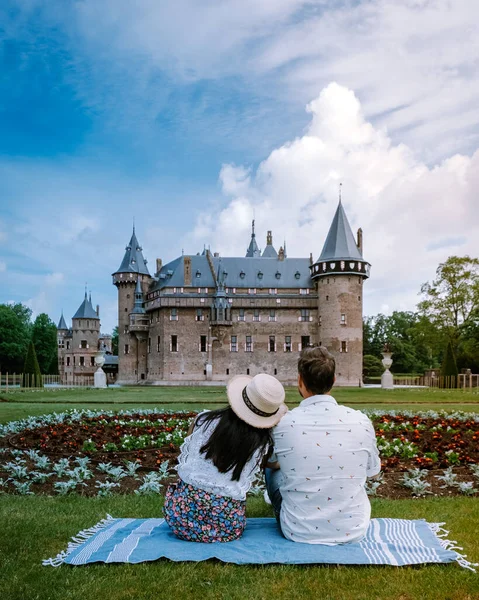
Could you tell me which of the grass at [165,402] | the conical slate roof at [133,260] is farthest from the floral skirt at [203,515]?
the conical slate roof at [133,260]

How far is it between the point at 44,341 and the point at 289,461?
263 ft

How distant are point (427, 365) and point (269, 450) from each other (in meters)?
83.2

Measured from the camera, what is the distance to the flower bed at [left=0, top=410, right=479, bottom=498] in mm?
7617

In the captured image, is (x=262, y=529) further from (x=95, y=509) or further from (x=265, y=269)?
(x=265, y=269)

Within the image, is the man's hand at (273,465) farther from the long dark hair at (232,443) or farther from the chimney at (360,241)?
the chimney at (360,241)

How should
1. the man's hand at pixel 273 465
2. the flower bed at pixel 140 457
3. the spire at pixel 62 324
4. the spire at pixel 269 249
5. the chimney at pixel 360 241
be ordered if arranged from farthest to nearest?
the spire at pixel 62 324 → the spire at pixel 269 249 → the chimney at pixel 360 241 → the flower bed at pixel 140 457 → the man's hand at pixel 273 465

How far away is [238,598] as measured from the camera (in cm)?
408

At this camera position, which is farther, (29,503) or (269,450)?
(29,503)

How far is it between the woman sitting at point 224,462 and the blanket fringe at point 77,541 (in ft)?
2.63

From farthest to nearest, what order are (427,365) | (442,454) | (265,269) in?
1. (427,365)
2. (265,269)
3. (442,454)

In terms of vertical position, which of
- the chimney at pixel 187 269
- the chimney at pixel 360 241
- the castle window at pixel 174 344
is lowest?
the castle window at pixel 174 344

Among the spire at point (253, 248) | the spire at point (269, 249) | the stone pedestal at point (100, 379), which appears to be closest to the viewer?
the stone pedestal at point (100, 379)

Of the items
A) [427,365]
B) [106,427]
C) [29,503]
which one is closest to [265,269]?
[427,365]

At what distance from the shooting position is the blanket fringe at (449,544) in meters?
4.60
